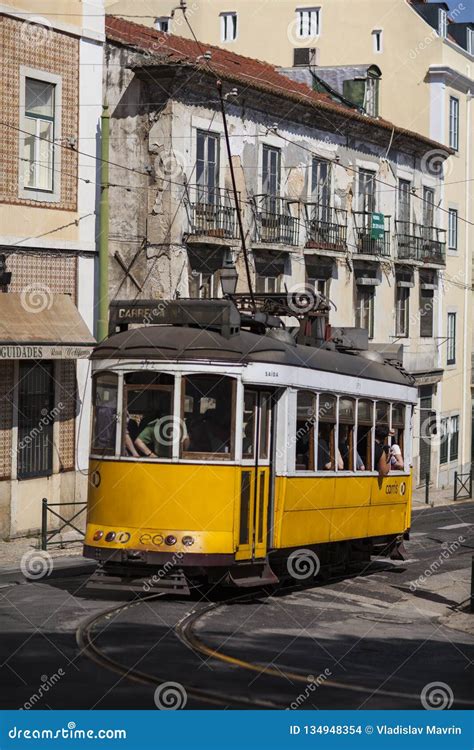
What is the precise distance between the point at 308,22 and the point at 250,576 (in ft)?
103

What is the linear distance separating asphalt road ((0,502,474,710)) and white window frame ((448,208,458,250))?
27.5 m

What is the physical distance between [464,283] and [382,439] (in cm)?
2864

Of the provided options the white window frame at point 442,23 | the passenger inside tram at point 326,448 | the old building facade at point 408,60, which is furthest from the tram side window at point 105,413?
the white window frame at point 442,23

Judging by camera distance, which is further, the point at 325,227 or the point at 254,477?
the point at 325,227

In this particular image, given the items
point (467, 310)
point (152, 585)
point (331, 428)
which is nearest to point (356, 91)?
point (467, 310)

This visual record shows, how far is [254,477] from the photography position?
52.1 ft

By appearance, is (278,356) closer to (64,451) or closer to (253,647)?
(253,647)

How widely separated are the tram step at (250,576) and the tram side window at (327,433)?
6.10 feet

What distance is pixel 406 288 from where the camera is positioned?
42031 mm

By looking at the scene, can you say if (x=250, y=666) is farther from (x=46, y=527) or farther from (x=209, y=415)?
(x=46, y=527)

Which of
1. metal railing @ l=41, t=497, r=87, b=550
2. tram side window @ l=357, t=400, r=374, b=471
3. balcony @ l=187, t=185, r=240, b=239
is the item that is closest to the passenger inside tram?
tram side window @ l=357, t=400, r=374, b=471

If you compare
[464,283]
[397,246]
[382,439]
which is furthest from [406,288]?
[382,439]

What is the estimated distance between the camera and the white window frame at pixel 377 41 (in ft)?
144

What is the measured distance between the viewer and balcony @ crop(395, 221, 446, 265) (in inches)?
1615
